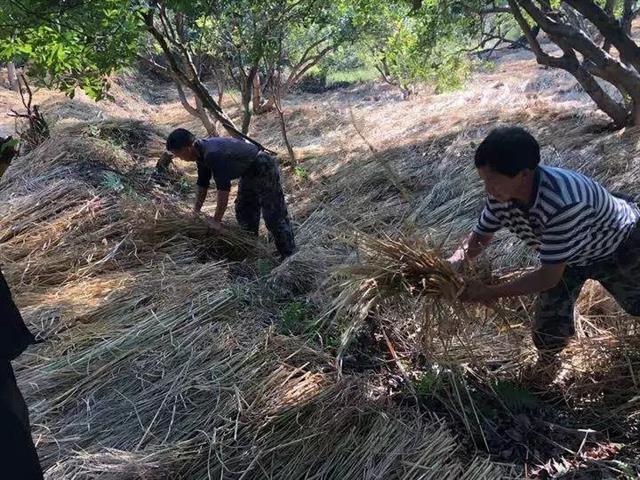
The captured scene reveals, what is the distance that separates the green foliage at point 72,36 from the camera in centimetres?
296

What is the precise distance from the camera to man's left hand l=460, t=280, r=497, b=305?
2.33m

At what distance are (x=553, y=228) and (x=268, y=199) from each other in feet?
9.12

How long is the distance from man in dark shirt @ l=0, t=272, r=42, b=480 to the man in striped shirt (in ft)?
5.18

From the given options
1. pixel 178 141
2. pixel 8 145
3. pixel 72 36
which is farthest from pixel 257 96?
pixel 8 145

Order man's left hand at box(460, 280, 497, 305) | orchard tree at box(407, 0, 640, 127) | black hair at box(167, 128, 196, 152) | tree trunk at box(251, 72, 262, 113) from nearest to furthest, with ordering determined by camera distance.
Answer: man's left hand at box(460, 280, 497, 305) → black hair at box(167, 128, 196, 152) → orchard tree at box(407, 0, 640, 127) → tree trunk at box(251, 72, 262, 113)

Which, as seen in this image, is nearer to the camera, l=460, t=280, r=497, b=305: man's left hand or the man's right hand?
l=460, t=280, r=497, b=305: man's left hand

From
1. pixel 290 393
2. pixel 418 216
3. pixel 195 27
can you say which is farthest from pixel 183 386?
pixel 195 27

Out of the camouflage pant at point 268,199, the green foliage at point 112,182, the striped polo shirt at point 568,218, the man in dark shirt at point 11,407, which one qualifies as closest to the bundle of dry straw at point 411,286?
the striped polo shirt at point 568,218

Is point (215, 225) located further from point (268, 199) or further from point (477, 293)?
point (477, 293)

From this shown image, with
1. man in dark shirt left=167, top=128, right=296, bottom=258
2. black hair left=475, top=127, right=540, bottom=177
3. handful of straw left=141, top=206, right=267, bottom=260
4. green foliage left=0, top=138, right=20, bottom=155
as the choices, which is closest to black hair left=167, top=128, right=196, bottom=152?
man in dark shirt left=167, top=128, right=296, bottom=258

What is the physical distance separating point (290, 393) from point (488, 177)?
1251 mm

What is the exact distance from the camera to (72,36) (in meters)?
3.27

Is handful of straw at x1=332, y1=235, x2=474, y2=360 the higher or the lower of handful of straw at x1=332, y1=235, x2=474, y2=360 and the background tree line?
the lower

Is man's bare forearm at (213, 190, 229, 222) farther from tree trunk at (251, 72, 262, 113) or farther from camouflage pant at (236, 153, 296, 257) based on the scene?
tree trunk at (251, 72, 262, 113)
